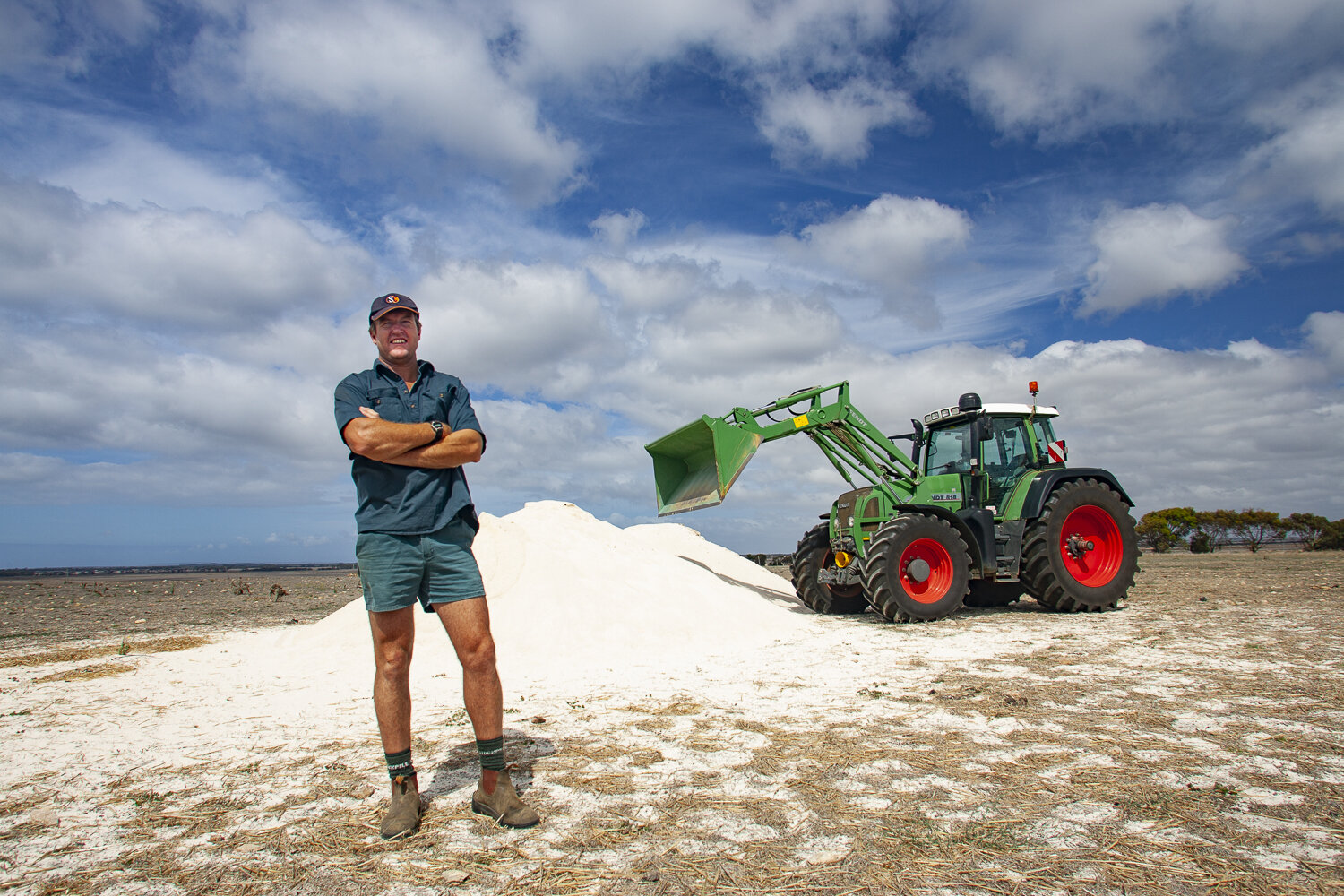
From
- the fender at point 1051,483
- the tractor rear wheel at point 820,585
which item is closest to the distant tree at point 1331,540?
→ the fender at point 1051,483

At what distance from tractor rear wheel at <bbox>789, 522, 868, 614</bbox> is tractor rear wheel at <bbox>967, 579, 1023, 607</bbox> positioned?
6.19 ft

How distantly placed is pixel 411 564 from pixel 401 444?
0.51 meters

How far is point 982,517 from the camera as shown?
Answer: 10.0m

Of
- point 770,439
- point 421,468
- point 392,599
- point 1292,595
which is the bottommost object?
point 1292,595

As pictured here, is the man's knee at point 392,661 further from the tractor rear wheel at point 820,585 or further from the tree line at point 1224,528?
the tree line at point 1224,528

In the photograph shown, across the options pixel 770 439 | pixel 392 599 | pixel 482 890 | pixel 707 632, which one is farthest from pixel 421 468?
pixel 770 439

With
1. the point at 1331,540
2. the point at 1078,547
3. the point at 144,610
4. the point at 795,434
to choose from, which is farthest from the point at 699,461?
the point at 1331,540

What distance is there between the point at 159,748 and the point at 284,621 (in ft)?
27.0

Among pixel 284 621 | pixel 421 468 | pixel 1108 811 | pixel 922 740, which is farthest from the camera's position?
pixel 284 621

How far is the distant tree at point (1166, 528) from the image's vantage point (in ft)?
148

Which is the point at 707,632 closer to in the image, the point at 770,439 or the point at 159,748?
the point at 770,439

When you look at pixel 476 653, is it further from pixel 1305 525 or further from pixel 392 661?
pixel 1305 525

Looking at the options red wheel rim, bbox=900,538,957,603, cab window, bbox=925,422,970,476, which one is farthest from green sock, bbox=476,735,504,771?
cab window, bbox=925,422,970,476

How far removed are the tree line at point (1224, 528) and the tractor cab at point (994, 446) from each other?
40.6 metres
